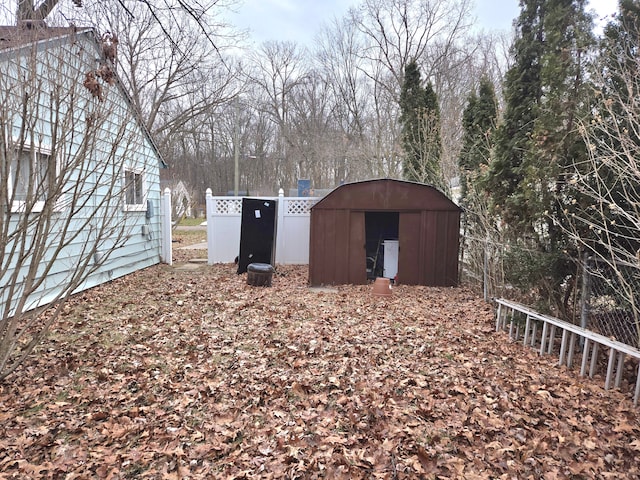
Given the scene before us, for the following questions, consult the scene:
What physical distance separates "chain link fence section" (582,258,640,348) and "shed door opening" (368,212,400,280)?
4363 millimetres

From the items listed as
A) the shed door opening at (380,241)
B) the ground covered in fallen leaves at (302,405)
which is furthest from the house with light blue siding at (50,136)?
the shed door opening at (380,241)

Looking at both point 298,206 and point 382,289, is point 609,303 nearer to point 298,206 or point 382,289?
point 382,289

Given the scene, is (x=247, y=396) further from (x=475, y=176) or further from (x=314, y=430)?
(x=475, y=176)

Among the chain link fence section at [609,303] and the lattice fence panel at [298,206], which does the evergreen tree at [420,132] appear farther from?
the chain link fence section at [609,303]

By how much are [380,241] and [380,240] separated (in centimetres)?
3

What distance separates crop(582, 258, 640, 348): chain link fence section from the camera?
3.82m

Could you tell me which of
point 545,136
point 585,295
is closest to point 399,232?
point 545,136

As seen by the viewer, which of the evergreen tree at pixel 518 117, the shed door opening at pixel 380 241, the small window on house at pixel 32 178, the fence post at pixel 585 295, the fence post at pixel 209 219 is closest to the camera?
the small window on house at pixel 32 178

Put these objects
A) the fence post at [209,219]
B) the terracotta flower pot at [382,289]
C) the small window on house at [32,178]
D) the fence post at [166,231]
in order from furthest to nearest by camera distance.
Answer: the fence post at [166,231], the fence post at [209,219], the terracotta flower pot at [382,289], the small window on house at [32,178]

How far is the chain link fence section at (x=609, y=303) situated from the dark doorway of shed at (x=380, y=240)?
439 centimetres

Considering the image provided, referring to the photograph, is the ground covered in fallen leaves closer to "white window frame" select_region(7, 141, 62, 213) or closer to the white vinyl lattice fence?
"white window frame" select_region(7, 141, 62, 213)

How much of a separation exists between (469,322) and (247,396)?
3.51 metres

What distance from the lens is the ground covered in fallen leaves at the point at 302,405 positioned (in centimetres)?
239

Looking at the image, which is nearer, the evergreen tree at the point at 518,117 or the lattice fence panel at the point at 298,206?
the evergreen tree at the point at 518,117
